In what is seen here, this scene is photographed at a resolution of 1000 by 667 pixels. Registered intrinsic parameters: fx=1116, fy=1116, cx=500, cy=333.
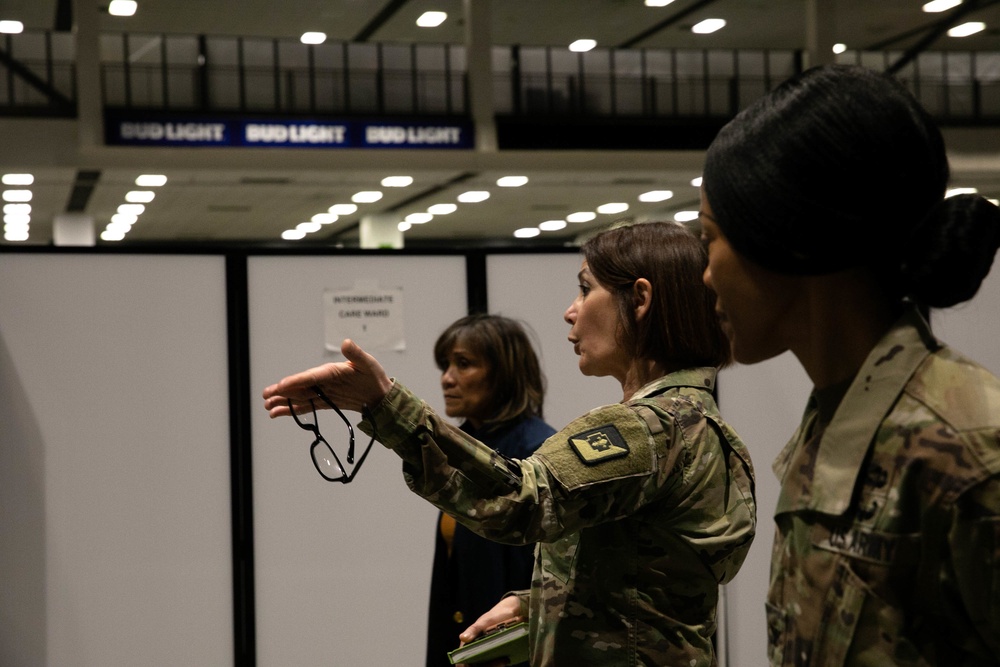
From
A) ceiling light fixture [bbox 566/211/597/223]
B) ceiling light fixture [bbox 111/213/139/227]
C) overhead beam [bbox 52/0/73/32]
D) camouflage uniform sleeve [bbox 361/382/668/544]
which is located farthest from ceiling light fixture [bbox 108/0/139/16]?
camouflage uniform sleeve [bbox 361/382/668/544]

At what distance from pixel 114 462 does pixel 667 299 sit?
7.36 ft

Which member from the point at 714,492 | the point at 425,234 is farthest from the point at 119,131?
the point at 714,492

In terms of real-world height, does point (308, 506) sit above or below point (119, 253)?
below

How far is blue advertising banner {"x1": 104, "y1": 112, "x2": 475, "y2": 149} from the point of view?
992 centimetres

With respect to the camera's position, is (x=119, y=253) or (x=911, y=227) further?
(x=119, y=253)

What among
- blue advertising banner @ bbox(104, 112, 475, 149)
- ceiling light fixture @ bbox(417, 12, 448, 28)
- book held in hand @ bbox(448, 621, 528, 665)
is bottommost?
book held in hand @ bbox(448, 621, 528, 665)

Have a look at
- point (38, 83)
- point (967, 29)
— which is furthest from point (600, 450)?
point (967, 29)

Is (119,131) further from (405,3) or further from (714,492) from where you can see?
(714,492)

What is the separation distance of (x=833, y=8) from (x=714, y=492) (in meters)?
10.8

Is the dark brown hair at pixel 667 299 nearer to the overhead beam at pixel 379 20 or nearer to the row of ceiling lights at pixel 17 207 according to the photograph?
the overhead beam at pixel 379 20

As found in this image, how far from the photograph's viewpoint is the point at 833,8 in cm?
1133

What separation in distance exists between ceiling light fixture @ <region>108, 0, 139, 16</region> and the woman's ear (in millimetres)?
9820

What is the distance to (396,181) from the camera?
37.7 feet

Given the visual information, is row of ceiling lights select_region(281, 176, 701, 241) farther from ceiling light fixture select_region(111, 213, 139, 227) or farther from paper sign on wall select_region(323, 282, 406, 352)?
paper sign on wall select_region(323, 282, 406, 352)
